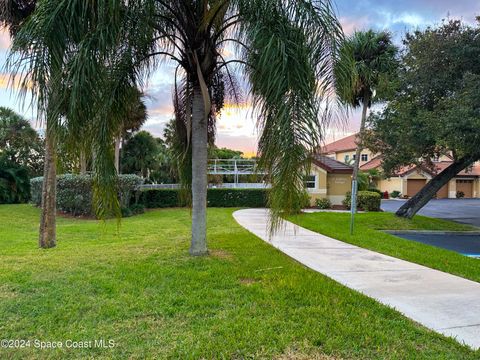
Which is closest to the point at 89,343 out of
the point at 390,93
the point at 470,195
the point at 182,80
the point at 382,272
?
the point at 382,272

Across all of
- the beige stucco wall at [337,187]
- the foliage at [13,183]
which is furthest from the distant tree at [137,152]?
the beige stucco wall at [337,187]

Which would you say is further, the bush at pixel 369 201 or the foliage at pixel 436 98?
the bush at pixel 369 201

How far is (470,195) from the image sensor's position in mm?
41531

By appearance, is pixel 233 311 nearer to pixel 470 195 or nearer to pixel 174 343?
pixel 174 343

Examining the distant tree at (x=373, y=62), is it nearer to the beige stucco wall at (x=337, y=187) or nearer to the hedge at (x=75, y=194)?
the beige stucco wall at (x=337, y=187)

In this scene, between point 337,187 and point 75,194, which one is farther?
point 337,187

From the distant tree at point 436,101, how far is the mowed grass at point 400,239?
6.91 ft

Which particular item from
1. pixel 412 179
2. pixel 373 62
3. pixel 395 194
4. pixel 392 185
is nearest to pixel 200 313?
pixel 373 62

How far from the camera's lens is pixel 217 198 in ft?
76.1

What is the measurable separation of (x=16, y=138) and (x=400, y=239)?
26915 millimetres

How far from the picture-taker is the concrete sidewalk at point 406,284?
160 inches

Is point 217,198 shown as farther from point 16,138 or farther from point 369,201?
point 16,138

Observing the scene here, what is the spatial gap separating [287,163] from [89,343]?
2.82 meters

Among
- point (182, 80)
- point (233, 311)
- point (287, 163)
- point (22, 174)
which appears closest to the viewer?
point (233, 311)
